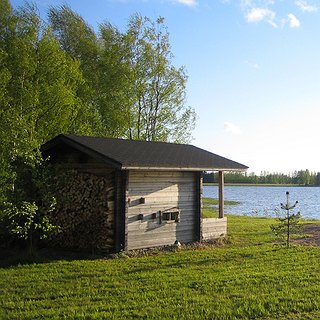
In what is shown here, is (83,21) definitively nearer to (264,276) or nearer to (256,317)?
(264,276)

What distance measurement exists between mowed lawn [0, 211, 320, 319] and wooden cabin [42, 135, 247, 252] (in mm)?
922

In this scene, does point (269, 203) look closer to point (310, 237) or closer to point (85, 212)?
point (310, 237)

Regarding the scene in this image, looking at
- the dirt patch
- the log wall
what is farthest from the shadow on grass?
the dirt patch

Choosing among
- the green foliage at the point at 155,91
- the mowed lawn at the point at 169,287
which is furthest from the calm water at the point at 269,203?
the mowed lawn at the point at 169,287

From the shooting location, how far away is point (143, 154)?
1296 centimetres

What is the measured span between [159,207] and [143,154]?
5.27 feet

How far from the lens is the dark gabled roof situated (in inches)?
462

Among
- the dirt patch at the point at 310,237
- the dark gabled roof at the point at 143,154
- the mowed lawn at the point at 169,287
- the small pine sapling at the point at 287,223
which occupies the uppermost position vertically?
the dark gabled roof at the point at 143,154

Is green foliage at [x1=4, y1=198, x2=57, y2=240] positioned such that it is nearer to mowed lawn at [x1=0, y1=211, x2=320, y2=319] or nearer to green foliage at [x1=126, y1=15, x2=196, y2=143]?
mowed lawn at [x1=0, y1=211, x2=320, y2=319]

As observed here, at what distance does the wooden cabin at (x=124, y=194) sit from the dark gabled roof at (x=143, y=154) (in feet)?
0.08

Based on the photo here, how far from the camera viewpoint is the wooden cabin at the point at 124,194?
12.0 meters

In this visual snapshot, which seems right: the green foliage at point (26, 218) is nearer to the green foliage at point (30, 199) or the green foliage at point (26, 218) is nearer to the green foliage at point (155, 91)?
the green foliage at point (30, 199)

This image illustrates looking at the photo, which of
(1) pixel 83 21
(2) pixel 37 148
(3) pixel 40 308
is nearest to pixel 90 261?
(2) pixel 37 148

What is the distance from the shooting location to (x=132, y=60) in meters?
24.7
